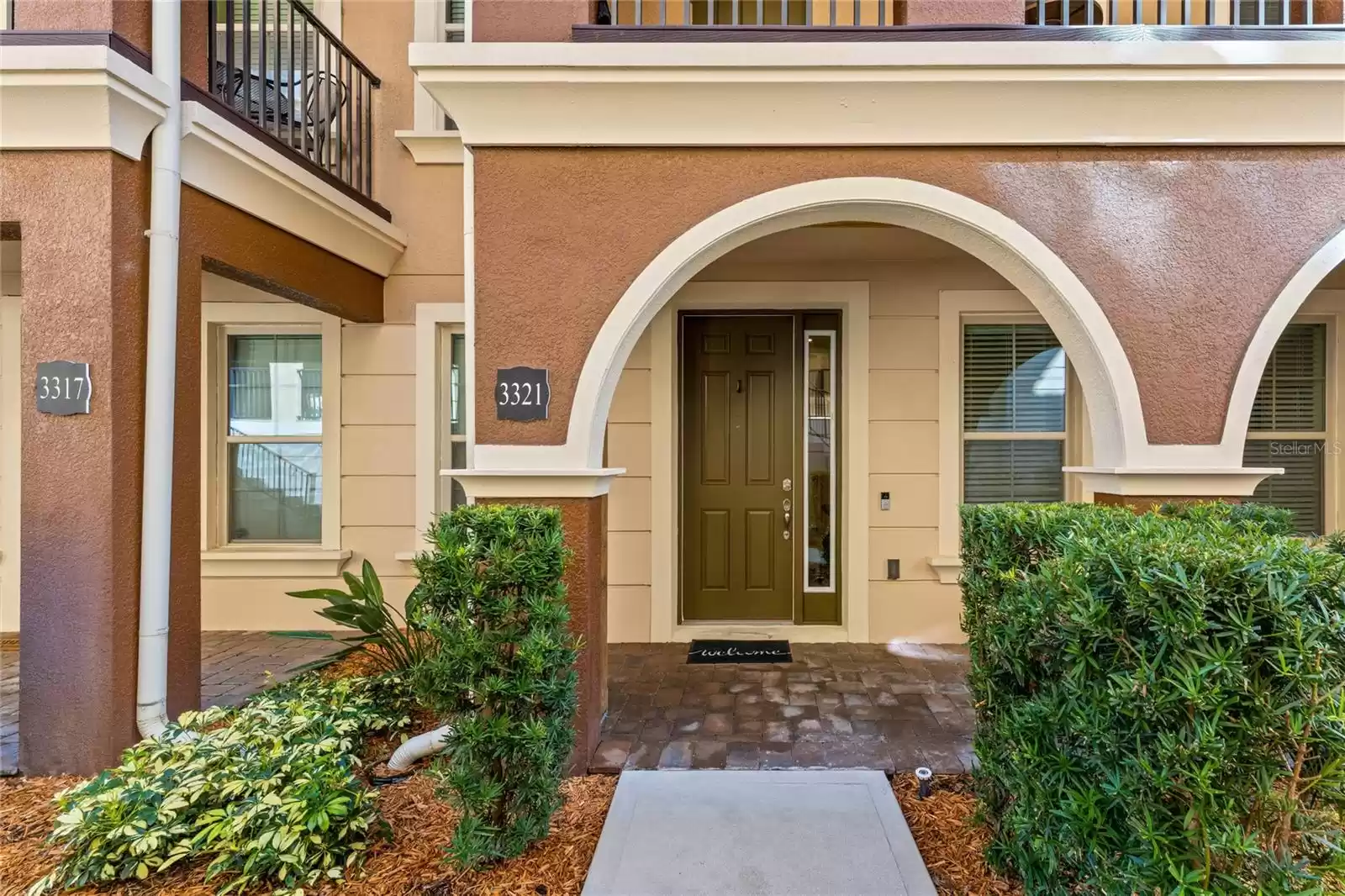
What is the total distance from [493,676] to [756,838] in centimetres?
114

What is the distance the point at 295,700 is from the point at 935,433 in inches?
167

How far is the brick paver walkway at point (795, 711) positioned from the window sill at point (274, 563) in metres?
2.22

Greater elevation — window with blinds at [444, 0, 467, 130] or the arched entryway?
window with blinds at [444, 0, 467, 130]

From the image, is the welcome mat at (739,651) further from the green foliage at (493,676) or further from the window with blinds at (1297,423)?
the window with blinds at (1297,423)

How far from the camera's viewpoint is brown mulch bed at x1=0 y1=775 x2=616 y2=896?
2074mm

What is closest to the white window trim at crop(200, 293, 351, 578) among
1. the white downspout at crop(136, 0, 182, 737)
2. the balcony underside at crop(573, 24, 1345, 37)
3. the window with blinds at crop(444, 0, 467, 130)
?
the window with blinds at crop(444, 0, 467, 130)

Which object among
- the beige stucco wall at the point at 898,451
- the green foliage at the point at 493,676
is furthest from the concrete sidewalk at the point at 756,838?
the beige stucco wall at the point at 898,451

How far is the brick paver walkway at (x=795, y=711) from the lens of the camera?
2.92 metres

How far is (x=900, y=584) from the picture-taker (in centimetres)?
458

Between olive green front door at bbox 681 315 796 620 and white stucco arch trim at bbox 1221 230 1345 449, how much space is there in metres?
2.52

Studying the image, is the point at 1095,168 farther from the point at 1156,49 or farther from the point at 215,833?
the point at 215,833

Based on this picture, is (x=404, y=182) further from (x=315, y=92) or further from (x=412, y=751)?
(x=412, y=751)

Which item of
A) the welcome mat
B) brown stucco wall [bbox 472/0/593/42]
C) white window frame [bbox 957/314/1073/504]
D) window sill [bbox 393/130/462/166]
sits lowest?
the welcome mat

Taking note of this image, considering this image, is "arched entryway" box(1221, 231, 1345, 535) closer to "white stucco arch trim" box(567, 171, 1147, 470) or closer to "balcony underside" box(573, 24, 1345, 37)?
"balcony underside" box(573, 24, 1345, 37)
